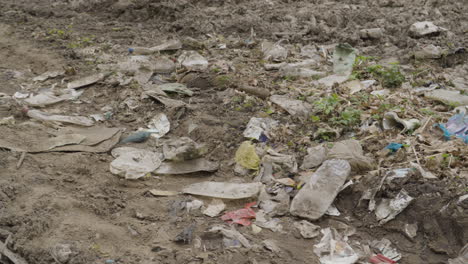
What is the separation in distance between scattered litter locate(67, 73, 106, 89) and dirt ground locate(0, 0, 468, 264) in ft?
0.22

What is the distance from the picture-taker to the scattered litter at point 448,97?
13.6 feet

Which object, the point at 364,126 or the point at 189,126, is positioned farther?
the point at 189,126

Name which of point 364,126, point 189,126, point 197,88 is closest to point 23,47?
point 197,88

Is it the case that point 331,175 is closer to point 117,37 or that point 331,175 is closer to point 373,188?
point 373,188

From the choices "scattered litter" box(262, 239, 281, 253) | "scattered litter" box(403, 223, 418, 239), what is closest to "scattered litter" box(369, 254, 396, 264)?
"scattered litter" box(403, 223, 418, 239)

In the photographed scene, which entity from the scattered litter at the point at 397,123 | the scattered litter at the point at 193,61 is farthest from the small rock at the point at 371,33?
the scattered litter at the point at 397,123

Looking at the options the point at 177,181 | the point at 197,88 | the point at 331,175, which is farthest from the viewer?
the point at 197,88

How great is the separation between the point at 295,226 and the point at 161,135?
1.65m

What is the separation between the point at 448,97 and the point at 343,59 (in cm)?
130

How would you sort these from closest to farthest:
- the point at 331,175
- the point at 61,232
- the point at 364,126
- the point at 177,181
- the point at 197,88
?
the point at 61,232 < the point at 331,175 < the point at 177,181 < the point at 364,126 < the point at 197,88

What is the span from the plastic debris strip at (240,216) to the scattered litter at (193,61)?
240 centimetres

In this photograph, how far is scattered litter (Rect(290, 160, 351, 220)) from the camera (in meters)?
3.08

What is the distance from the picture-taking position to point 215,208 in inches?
126

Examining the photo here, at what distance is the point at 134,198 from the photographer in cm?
331
